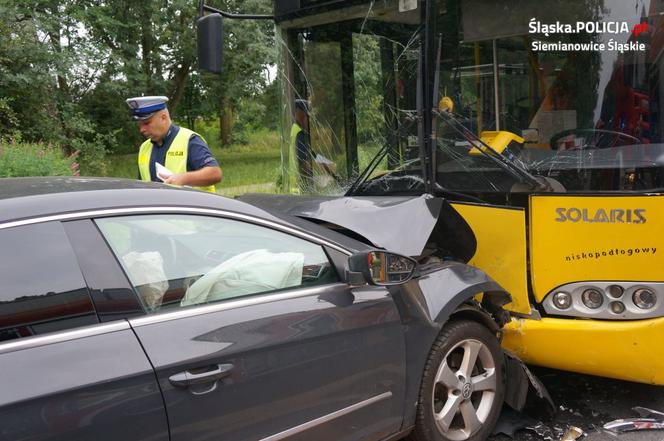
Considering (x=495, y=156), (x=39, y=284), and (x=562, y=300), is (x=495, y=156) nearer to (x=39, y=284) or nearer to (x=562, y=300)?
(x=562, y=300)

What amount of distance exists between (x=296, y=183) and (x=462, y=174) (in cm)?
141

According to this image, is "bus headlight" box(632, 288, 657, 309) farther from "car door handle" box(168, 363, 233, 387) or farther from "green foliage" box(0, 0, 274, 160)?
"green foliage" box(0, 0, 274, 160)

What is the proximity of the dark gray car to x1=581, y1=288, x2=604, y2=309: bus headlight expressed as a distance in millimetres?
810

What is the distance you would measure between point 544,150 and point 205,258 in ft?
7.20

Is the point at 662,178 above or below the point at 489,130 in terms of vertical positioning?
below

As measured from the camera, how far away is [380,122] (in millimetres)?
4312

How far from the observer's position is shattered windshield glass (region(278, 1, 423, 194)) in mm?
4082

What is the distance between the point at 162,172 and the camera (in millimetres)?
4270

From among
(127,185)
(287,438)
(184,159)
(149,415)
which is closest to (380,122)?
(184,159)

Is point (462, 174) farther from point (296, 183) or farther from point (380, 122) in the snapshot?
point (296, 183)

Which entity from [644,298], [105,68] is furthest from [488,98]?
[105,68]

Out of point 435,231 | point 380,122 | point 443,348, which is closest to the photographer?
point 443,348

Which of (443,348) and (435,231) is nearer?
(443,348)

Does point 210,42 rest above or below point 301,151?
above
